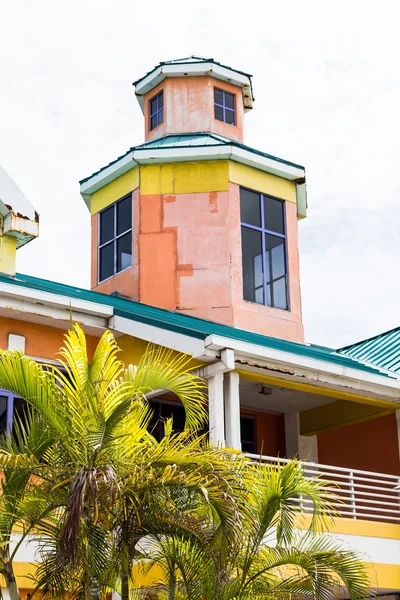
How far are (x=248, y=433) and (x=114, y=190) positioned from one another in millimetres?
5254

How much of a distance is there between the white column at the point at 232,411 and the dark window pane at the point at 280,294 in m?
5.22

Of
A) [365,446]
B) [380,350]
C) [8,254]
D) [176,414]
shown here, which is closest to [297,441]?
[365,446]

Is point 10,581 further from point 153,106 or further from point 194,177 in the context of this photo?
point 153,106

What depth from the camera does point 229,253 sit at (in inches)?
702

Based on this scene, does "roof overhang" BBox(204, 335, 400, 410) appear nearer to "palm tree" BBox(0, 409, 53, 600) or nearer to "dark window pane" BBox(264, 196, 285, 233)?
"palm tree" BBox(0, 409, 53, 600)

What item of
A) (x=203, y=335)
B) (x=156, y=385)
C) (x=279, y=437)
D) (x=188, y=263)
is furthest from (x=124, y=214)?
(x=156, y=385)

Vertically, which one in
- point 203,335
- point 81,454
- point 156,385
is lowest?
point 81,454

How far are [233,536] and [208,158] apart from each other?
10712mm

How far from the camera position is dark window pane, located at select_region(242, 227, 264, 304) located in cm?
Answer: 1797

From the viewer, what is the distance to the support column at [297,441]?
17969 millimetres

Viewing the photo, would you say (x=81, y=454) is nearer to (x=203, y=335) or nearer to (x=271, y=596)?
(x=271, y=596)

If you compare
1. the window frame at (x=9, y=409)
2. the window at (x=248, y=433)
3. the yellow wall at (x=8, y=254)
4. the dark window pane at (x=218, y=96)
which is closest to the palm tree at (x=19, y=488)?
the window frame at (x=9, y=409)

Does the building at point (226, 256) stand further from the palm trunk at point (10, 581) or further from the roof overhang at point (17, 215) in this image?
the palm trunk at point (10, 581)

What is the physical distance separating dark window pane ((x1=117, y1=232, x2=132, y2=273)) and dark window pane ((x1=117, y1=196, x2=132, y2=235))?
173mm
